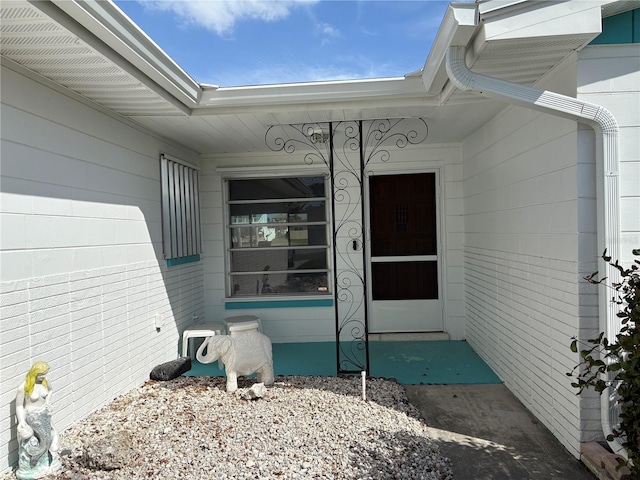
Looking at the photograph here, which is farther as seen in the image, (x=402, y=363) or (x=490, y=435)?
(x=402, y=363)

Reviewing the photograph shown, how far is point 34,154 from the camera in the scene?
2590 millimetres

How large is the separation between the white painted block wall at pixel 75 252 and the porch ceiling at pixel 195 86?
0.84 feet

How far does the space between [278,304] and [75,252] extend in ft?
8.68

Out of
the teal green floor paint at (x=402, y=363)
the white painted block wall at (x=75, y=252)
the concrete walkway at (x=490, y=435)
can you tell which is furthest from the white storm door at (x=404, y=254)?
the white painted block wall at (x=75, y=252)

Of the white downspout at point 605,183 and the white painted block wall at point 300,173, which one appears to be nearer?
the white downspout at point 605,183

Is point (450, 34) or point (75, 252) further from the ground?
point (450, 34)

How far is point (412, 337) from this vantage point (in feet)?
16.7

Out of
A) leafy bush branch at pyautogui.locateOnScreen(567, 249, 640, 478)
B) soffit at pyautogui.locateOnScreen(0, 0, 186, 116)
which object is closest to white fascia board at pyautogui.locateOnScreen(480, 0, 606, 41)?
leafy bush branch at pyautogui.locateOnScreen(567, 249, 640, 478)

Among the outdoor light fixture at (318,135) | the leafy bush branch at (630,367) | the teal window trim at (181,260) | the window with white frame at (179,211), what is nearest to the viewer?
the leafy bush branch at (630,367)

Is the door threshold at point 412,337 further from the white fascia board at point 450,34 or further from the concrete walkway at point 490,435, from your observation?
the white fascia board at point 450,34

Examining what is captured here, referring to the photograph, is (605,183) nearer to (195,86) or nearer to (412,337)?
(195,86)

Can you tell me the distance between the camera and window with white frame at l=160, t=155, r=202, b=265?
4195 millimetres

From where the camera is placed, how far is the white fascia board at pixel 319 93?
317 centimetres

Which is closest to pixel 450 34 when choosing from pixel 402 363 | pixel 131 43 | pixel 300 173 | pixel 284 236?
pixel 131 43
